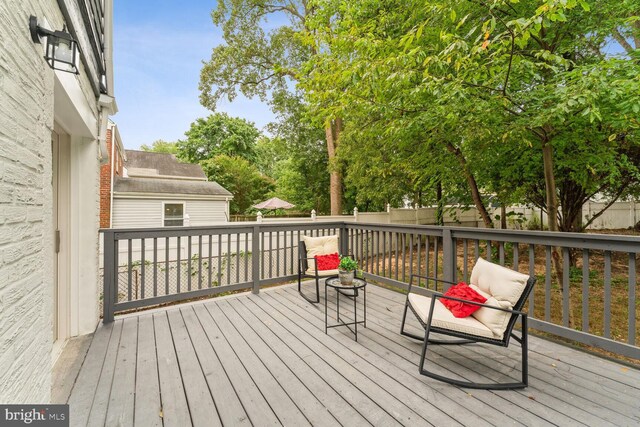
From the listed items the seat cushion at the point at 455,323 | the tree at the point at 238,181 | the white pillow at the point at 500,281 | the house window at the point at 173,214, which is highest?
the tree at the point at 238,181

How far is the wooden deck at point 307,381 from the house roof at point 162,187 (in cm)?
921

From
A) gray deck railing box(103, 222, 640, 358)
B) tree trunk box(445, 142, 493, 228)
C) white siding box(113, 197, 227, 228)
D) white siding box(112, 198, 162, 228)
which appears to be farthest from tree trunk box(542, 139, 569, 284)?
white siding box(112, 198, 162, 228)

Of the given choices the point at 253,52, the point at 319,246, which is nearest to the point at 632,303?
the point at 319,246

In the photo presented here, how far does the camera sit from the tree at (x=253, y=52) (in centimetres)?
1007

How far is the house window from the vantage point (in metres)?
11.3

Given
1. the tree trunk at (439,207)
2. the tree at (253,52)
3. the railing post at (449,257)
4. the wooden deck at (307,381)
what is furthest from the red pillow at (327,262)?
the tree at (253,52)

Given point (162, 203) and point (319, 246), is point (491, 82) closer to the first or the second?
point (319, 246)

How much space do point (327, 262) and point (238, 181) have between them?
16.0 metres

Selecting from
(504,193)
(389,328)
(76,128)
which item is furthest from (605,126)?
(76,128)

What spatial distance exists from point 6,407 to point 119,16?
23.2 ft

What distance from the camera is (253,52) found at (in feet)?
34.6

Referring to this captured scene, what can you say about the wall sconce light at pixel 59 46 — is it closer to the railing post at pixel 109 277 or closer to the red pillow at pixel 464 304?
the railing post at pixel 109 277

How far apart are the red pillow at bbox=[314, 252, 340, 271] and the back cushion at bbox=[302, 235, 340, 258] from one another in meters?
0.17

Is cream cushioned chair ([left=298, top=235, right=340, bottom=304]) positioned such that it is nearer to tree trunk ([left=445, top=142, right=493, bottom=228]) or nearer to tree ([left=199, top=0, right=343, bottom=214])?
tree trunk ([left=445, top=142, right=493, bottom=228])
